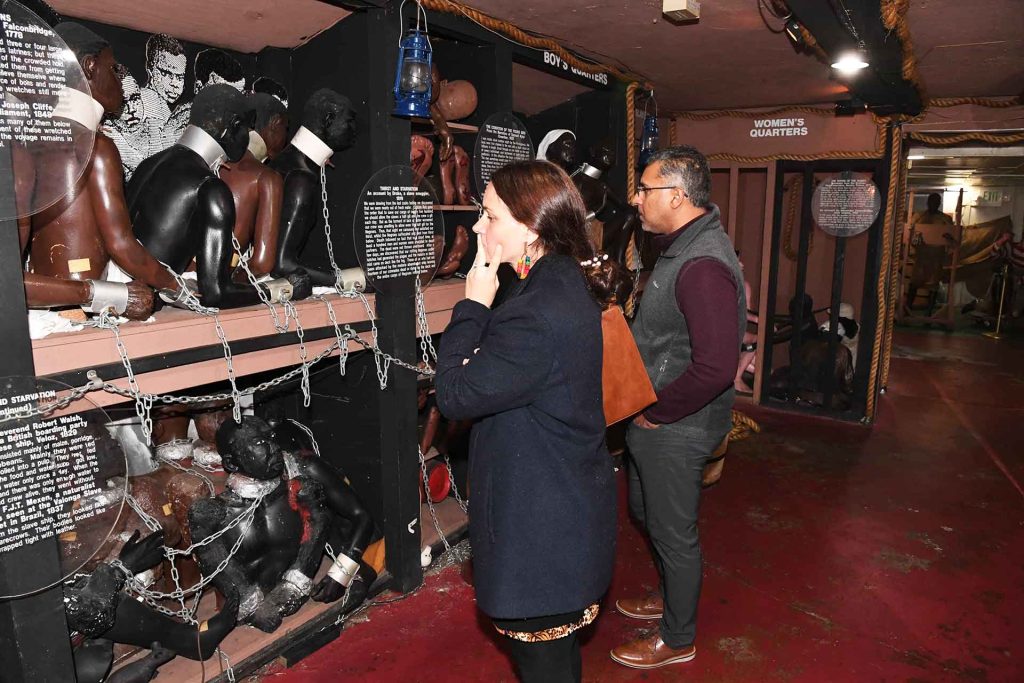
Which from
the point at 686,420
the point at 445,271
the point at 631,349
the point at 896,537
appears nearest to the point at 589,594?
the point at 631,349

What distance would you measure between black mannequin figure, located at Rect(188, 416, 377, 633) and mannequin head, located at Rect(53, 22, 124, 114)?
3.42ft

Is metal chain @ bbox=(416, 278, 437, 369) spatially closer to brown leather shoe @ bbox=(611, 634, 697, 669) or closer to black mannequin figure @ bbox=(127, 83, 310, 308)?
black mannequin figure @ bbox=(127, 83, 310, 308)

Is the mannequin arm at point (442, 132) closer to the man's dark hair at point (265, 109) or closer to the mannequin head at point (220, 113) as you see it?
the man's dark hair at point (265, 109)

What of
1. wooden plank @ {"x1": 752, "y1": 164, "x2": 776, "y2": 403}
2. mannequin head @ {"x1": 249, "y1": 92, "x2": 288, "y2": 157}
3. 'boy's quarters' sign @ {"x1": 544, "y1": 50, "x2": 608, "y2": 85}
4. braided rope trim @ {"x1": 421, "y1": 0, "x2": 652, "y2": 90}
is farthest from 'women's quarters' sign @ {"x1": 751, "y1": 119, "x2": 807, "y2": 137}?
mannequin head @ {"x1": 249, "y1": 92, "x2": 288, "y2": 157}

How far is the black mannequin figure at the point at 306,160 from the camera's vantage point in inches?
94.3

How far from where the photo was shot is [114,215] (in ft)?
6.20

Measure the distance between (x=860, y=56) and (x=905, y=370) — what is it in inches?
184

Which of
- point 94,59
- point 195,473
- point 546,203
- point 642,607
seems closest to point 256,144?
point 94,59

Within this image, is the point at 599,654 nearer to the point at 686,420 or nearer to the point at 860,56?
the point at 686,420

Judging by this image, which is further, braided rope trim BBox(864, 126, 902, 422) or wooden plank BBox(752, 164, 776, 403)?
wooden plank BBox(752, 164, 776, 403)

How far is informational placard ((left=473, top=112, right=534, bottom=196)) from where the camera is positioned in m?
3.05

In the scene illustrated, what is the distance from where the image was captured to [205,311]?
2074 millimetres

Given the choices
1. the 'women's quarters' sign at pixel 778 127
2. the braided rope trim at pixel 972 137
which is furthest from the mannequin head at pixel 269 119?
the braided rope trim at pixel 972 137

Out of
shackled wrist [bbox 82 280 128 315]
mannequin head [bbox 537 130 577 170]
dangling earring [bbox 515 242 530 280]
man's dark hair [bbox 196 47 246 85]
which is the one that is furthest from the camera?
mannequin head [bbox 537 130 577 170]
